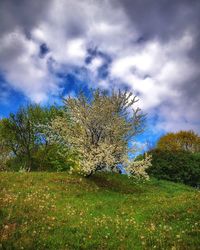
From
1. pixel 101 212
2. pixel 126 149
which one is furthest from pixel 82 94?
pixel 101 212

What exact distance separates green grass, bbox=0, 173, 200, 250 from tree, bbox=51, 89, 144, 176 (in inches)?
134

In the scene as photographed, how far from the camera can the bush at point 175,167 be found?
4647cm

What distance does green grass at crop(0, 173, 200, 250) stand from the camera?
13.3 metres

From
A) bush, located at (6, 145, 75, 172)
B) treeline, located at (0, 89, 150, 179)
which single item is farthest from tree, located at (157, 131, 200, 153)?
treeline, located at (0, 89, 150, 179)

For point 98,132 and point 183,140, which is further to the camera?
point 183,140

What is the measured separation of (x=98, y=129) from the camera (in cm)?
3247

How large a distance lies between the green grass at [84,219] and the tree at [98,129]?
134 inches

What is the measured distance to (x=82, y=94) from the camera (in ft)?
113

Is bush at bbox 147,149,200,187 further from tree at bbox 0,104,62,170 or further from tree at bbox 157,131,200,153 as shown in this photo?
tree at bbox 157,131,200,153

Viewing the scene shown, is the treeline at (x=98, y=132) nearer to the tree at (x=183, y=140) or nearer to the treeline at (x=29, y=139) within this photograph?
the treeline at (x=29, y=139)

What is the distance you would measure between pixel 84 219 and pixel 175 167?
32.3 metres

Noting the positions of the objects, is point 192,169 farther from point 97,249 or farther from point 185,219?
point 97,249

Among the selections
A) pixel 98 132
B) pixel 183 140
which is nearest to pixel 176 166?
pixel 98 132

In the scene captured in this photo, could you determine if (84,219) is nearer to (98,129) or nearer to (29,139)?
(98,129)
